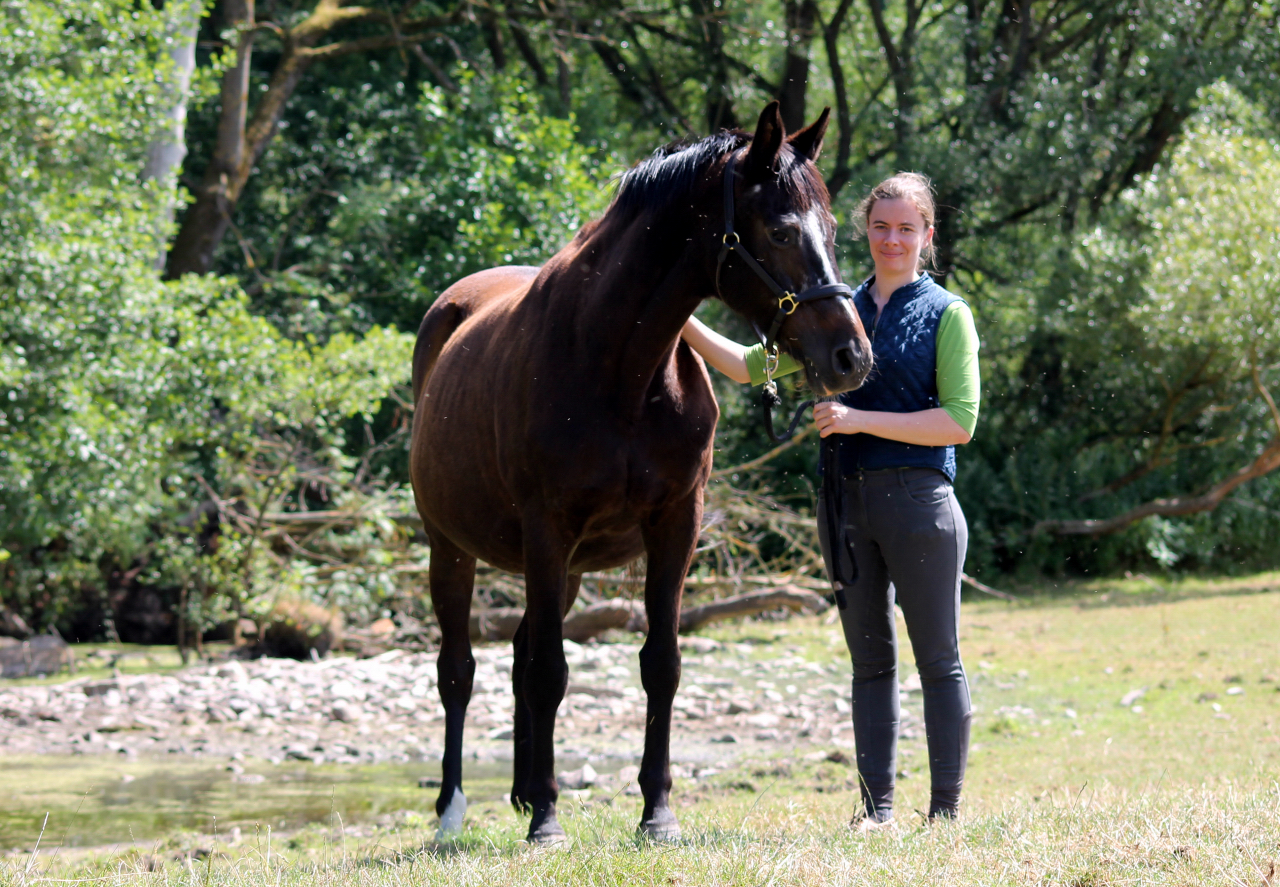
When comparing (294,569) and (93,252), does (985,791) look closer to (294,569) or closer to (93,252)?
(294,569)

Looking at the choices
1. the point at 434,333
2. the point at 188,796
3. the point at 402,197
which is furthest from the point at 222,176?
the point at 188,796

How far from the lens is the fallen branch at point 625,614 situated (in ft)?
33.8

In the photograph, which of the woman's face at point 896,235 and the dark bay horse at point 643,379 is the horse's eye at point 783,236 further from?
the woman's face at point 896,235

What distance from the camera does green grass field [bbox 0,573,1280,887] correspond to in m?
2.85

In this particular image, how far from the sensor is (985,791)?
17.2ft

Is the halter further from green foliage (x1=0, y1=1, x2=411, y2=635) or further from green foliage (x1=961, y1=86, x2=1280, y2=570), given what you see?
green foliage (x1=961, y1=86, x2=1280, y2=570)

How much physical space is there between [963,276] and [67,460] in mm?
14642

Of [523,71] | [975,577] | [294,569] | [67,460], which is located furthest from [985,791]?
[523,71]

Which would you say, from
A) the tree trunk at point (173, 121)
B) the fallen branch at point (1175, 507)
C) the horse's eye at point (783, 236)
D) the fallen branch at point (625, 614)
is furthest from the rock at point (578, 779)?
the fallen branch at point (1175, 507)

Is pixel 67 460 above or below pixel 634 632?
above

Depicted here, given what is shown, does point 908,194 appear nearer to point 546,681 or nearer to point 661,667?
point 661,667

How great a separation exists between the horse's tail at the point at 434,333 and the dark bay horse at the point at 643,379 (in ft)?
4.31

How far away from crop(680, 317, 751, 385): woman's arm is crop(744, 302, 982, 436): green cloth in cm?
35

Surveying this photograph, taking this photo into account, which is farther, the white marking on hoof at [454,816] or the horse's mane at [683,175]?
the white marking on hoof at [454,816]
